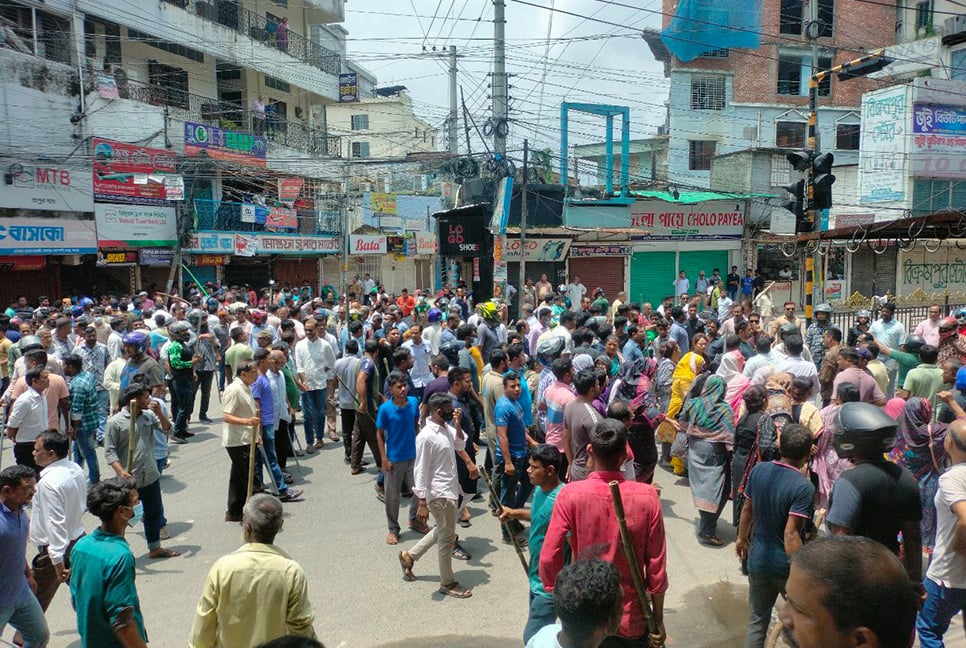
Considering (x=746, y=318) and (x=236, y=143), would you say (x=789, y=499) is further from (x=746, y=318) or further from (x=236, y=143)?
(x=236, y=143)

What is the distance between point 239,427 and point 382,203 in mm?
29013

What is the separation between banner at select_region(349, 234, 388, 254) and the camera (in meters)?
32.6

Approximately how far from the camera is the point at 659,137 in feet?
128

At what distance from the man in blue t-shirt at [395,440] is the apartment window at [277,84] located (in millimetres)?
28174

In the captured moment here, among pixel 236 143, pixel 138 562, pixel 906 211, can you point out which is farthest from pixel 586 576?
pixel 906 211

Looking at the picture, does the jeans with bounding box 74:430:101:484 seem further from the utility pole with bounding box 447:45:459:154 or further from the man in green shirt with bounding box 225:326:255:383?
the utility pole with bounding box 447:45:459:154

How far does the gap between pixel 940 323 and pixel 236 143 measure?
80.9 ft

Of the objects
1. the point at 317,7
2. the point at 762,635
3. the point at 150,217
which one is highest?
the point at 317,7

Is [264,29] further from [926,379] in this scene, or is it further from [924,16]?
[924,16]

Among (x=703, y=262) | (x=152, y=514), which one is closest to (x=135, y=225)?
(x=152, y=514)

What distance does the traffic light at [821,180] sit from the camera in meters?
11.4

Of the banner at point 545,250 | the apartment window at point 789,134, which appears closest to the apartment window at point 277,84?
the banner at point 545,250

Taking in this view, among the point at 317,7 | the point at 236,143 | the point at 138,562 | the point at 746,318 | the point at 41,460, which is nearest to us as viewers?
the point at 41,460

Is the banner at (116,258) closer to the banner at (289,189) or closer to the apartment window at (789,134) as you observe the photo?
the banner at (289,189)
